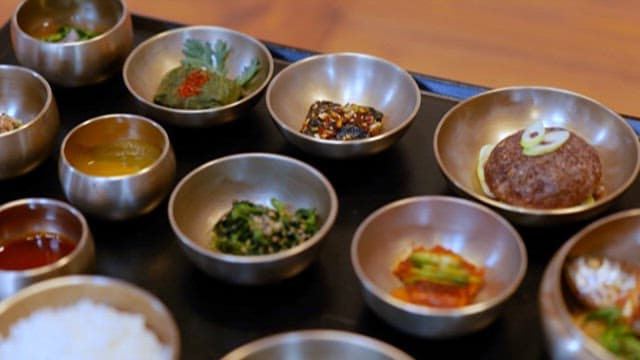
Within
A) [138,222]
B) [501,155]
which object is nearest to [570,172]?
[501,155]

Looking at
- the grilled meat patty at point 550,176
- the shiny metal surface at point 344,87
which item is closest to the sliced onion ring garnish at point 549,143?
the grilled meat patty at point 550,176

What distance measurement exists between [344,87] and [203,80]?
29cm

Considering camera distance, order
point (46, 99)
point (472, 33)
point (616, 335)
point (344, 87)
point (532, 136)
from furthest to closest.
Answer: point (472, 33) < point (344, 87) < point (46, 99) < point (532, 136) < point (616, 335)

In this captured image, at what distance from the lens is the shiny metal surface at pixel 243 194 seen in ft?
4.71

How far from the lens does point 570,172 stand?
1556 millimetres

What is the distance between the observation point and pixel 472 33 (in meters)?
2.07

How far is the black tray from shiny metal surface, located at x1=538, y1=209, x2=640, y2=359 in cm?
10

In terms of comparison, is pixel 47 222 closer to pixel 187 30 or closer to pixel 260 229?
pixel 260 229

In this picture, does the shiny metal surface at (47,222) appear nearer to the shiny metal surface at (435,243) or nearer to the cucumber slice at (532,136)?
the shiny metal surface at (435,243)

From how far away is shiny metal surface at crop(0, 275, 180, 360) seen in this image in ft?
4.35

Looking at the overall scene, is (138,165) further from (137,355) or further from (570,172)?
(570,172)

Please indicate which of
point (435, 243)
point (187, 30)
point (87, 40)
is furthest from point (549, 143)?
point (87, 40)

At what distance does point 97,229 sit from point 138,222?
0.24 ft

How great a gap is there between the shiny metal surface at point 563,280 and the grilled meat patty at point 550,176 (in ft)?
0.43
